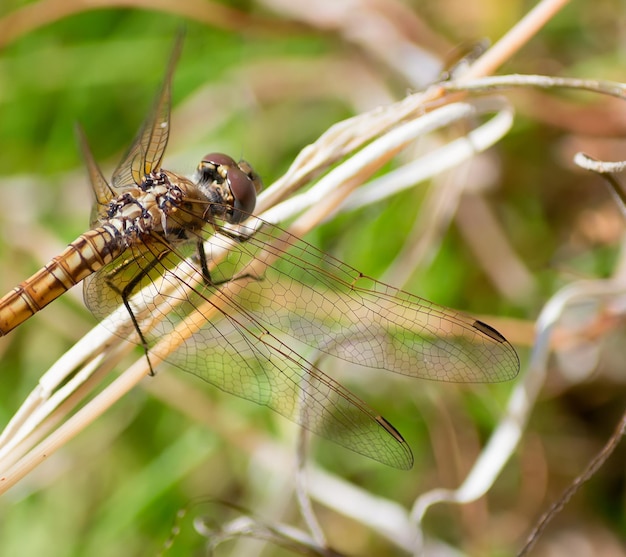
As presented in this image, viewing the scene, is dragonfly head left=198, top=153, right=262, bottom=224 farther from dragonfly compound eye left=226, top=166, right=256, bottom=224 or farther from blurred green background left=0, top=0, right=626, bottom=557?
blurred green background left=0, top=0, right=626, bottom=557

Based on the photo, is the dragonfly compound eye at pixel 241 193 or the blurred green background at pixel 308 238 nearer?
the dragonfly compound eye at pixel 241 193

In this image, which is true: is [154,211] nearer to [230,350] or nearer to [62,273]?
[62,273]

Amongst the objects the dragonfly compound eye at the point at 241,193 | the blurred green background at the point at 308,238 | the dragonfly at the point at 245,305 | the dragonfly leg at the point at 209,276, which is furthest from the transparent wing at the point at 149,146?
the blurred green background at the point at 308,238

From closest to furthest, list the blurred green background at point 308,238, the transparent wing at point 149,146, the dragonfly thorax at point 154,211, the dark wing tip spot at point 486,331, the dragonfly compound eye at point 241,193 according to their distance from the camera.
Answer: the dark wing tip spot at point 486,331 → the dragonfly compound eye at point 241,193 → the dragonfly thorax at point 154,211 → the transparent wing at point 149,146 → the blurred green background at point 308,238

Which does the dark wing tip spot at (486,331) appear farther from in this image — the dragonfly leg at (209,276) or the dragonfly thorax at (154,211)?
the dragonfly thorax at (154,211)

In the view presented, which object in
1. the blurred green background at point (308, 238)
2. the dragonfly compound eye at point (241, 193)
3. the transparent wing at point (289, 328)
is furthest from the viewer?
the blurred green background at point (308, 238)

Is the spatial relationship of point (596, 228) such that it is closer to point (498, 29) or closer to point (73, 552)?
point (498, 29)
